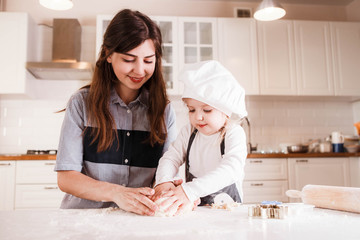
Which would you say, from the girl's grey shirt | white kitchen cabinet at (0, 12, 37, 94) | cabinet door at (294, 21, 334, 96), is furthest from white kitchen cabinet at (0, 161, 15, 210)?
cabinet door at (294, 21, 334, 96)

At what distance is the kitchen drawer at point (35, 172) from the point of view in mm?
2795

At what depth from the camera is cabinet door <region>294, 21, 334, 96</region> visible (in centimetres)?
346

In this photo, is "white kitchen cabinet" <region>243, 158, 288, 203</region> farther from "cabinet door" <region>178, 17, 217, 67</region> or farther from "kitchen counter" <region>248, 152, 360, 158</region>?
"cabinet door" <region>178, 17, 217, 67</region>

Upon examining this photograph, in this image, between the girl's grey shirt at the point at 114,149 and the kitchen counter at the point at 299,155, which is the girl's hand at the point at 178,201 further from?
the kitchen counter at the point at 299,155

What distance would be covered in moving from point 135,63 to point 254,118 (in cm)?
271

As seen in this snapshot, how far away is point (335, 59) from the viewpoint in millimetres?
3531

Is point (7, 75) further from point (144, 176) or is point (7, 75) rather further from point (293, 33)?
point (293, 33)

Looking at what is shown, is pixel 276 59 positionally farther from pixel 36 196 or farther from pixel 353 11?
pixel 36 196

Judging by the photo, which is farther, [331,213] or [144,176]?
[144,176]

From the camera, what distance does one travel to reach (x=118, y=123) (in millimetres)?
1301

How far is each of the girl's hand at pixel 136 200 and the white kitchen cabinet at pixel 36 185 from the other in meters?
2.09

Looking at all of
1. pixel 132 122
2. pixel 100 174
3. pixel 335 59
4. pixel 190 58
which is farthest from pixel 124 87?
pixel 335 59

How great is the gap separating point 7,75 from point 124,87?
2.30 metres

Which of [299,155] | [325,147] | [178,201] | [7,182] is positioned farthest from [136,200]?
[325,147]
